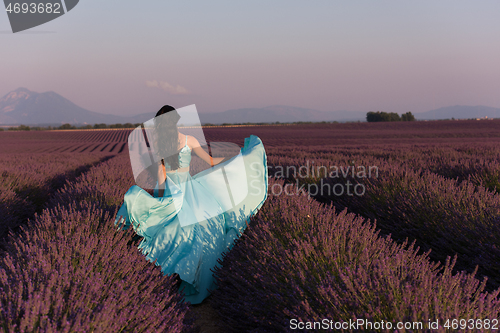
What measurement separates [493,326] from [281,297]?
0.87 m

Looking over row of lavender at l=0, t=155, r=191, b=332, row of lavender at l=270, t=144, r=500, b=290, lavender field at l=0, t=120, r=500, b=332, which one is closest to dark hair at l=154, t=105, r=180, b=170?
lavender field at l=0, t=120, r=500, b=332

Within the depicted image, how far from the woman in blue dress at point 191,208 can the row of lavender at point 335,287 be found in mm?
379

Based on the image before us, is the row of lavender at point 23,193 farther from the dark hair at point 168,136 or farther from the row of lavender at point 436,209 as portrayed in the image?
the row of lavender at point 436,209

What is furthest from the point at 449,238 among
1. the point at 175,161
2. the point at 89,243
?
the point at 89,243

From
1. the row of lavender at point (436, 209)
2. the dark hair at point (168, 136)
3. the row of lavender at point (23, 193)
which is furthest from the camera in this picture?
the row of lavender at point (23, 193)

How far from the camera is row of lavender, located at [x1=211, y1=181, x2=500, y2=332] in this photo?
119cm

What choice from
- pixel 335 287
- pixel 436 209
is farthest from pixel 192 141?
pixel 436 209

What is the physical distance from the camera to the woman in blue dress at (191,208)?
7.76ft

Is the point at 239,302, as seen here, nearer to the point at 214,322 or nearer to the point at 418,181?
the point at 214,322

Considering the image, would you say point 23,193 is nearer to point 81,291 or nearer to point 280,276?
point 81,291

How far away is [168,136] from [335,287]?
205 cm

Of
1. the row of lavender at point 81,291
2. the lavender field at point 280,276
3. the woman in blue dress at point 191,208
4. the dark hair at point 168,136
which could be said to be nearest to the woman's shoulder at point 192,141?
the woman in blue dress at point 191,208

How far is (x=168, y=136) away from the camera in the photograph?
9.07ft

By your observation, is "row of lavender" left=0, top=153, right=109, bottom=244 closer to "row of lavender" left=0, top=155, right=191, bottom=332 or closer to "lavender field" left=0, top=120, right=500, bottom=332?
"lavender field" left=0, top=120, right=500, bottom=332
